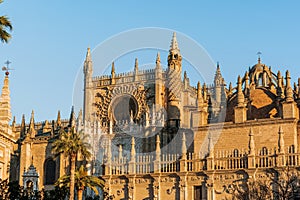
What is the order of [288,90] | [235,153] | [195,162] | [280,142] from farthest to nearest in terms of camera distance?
[195,162], [288,90], [235,153], [280,142]

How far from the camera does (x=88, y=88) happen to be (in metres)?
61.7

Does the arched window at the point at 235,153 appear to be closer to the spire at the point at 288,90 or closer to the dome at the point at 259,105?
the dome at the point at 259,105

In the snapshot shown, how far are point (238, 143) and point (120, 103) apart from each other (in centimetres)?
1765

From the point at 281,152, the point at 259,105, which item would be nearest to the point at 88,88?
the point at 259,105

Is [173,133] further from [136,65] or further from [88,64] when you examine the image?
[88,64]

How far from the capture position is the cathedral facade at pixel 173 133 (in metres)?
43.7

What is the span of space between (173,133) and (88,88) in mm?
13024

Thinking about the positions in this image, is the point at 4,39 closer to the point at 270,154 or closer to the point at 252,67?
the point at 270,154

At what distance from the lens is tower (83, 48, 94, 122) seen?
60697 millimetres

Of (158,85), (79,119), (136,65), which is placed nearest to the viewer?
(158,85)

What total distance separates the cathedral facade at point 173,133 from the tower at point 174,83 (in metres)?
0.09

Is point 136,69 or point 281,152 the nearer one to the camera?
point 281,152

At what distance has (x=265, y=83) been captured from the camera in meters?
54.6

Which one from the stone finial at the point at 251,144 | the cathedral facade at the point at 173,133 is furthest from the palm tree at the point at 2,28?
the stone finial at the point at 251,144
